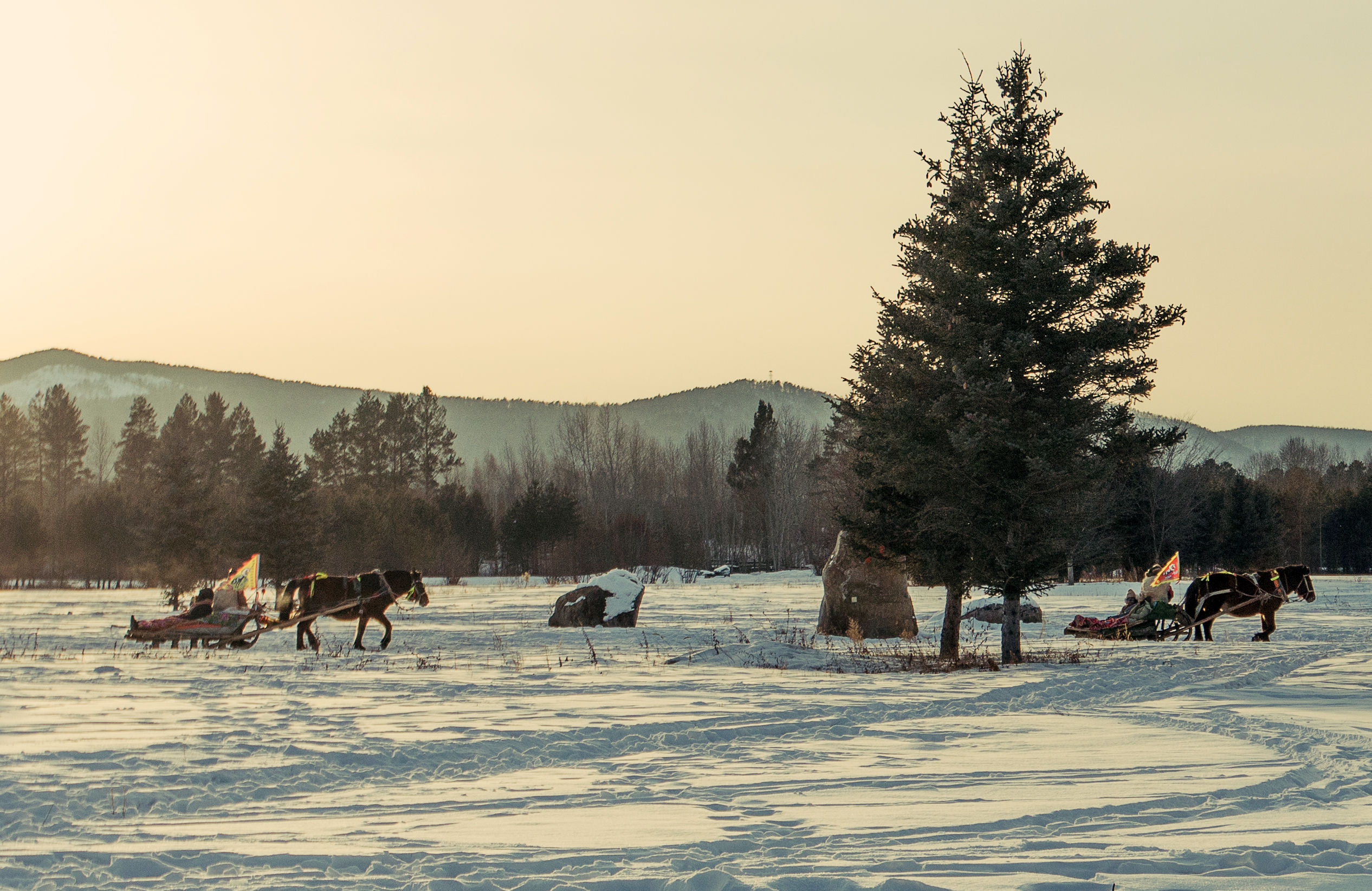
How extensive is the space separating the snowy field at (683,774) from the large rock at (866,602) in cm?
546

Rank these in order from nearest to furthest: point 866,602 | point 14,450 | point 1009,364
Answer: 1. point 1009,364
2. point 866,602
3. point 14,450

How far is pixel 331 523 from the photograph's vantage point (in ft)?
186

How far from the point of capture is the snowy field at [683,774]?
5.71 m

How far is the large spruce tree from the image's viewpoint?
56.6ft

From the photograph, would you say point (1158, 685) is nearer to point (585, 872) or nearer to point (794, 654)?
point (794, 654)

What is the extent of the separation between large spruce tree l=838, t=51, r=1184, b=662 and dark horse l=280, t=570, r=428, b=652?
970 centimetres

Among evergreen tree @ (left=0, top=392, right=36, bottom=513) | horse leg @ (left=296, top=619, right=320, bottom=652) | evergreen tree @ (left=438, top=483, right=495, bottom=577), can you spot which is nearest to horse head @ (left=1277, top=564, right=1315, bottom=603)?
horse leg @ (left=296, top=619, right=320, bottom=652)

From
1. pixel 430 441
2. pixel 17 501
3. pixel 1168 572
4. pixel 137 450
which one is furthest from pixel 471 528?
pixel 1168 572

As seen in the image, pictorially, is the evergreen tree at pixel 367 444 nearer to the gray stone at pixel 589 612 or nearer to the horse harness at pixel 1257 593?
the gray stone at pixel 589 612

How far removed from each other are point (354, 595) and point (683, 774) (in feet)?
47.5

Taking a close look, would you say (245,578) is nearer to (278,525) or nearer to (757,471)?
(278,525)

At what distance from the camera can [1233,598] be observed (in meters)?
22.5

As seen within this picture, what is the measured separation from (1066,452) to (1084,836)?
11.8 meters

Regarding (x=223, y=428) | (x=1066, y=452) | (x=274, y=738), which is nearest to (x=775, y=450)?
(x=223, y=428)
